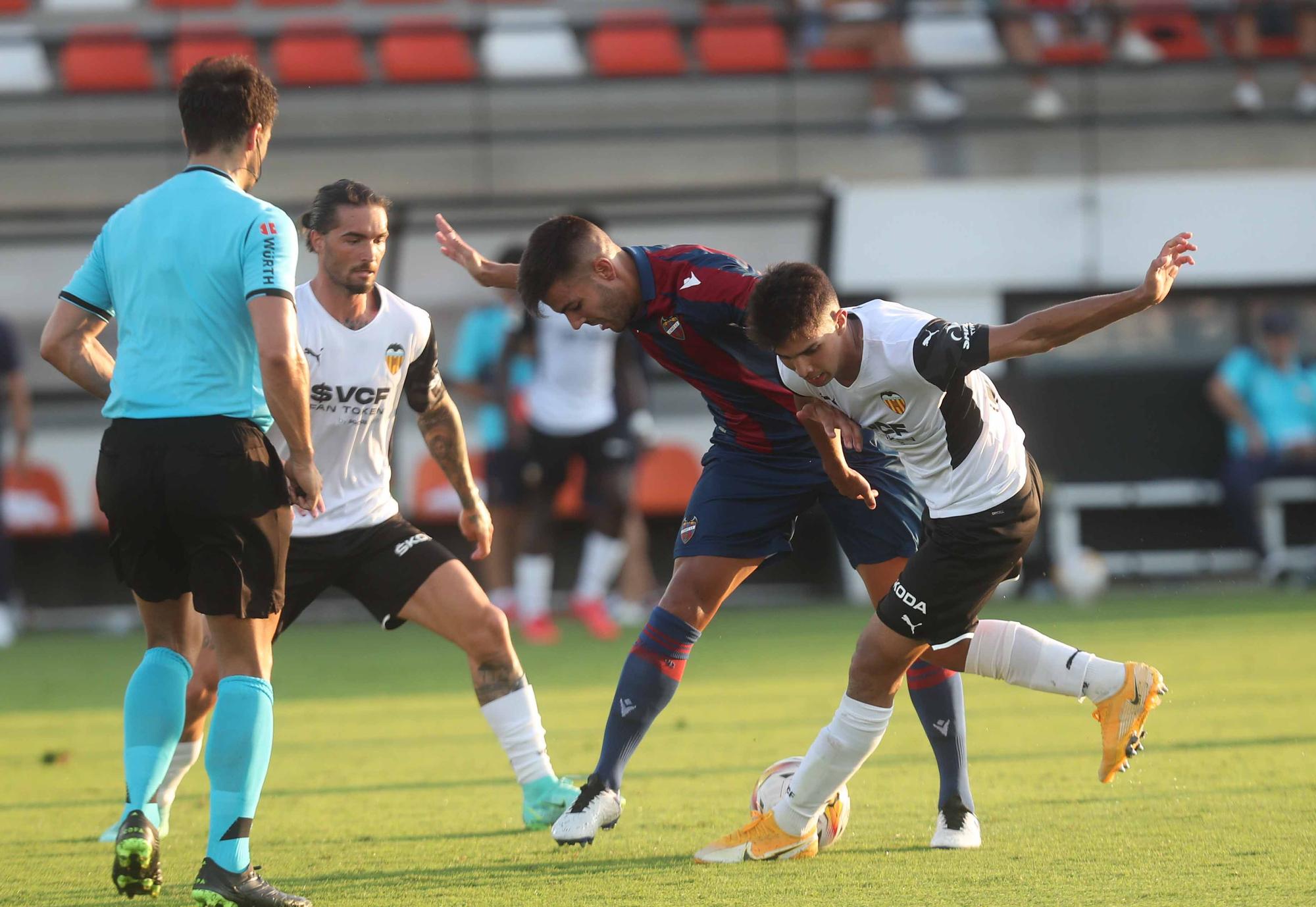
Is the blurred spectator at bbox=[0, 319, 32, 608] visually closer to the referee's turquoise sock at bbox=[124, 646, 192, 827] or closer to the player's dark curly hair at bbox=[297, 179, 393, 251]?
the player's dark curly hair at bbox=[297, 179, 393, 251]

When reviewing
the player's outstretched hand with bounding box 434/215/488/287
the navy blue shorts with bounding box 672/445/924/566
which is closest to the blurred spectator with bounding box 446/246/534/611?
the player's outstretched hand with bounding box 434/215/488/287

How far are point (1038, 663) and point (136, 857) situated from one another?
236 cm

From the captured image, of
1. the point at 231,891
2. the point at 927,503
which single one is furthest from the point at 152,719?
the point at 927,503

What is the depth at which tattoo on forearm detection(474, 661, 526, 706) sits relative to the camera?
16.2ft

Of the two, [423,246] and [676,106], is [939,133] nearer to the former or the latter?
[676,106]

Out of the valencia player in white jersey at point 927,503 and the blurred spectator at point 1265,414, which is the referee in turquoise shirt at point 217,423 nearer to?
the valencia player in white jersey at point 927,503

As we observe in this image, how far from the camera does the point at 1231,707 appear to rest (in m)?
6.84

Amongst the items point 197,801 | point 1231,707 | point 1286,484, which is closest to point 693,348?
point 197,801

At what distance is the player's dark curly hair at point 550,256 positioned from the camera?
14.4 feet

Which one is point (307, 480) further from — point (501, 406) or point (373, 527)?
point (501, 406)

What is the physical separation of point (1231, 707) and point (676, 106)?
405 inches

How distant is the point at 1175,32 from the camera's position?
16.1 metres

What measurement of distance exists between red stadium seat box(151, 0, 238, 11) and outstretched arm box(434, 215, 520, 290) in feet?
42.4

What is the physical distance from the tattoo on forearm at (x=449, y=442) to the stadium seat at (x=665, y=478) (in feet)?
26.0
